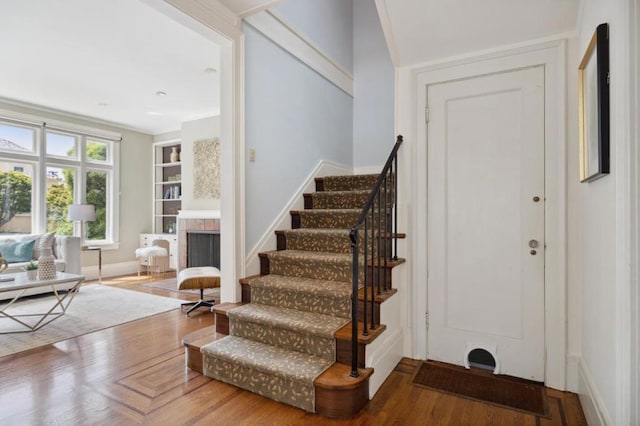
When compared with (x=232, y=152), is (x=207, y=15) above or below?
above

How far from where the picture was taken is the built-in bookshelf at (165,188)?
6.93m

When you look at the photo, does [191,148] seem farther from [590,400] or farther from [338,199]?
[590,400]

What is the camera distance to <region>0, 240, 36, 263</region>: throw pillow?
456cm

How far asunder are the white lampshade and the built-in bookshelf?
1.52 metres

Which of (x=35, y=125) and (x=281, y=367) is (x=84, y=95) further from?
(x=281, y=367)

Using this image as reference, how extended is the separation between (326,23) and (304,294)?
316cm

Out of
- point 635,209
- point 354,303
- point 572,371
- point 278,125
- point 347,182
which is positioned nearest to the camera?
point 635,209

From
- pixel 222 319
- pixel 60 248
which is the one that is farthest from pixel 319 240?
pixel 60 248

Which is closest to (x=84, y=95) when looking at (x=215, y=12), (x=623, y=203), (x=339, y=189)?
(x=215, y=12)

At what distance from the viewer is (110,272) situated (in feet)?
20.5

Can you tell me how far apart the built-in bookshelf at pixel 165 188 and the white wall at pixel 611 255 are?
6644 millimetres

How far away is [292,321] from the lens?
225cm

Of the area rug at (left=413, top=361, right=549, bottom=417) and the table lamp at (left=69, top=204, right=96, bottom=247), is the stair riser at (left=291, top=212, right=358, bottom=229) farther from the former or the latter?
the table lamp at (left=69, top=204, right=96, bottom=247)

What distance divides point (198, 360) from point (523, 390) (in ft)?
7.00
